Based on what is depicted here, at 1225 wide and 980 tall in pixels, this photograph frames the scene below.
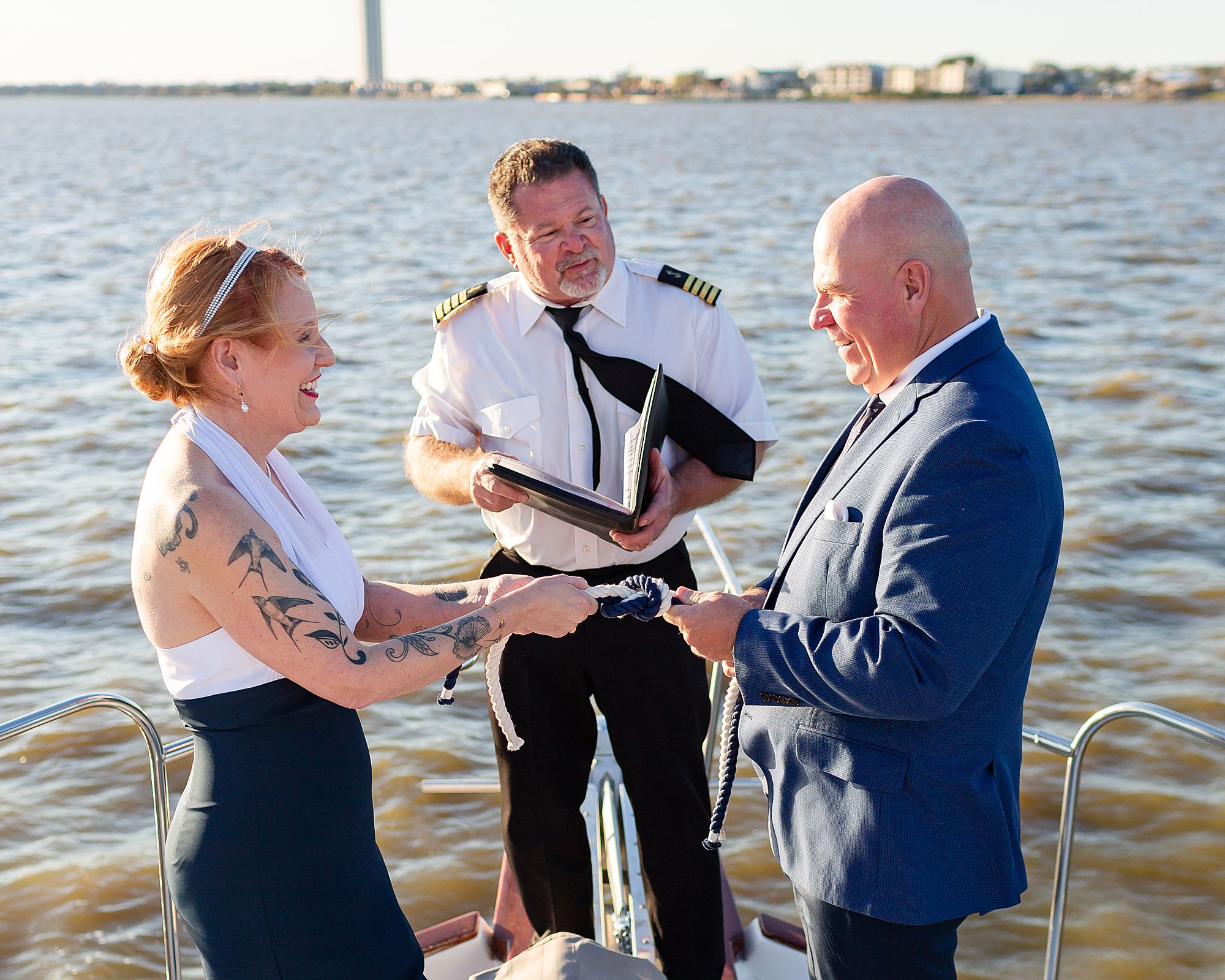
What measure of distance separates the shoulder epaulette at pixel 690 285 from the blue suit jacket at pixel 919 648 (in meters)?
0.97

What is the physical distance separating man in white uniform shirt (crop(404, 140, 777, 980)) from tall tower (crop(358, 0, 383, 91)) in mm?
145869

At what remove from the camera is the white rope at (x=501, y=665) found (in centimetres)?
213

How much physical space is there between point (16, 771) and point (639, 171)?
26.9 m

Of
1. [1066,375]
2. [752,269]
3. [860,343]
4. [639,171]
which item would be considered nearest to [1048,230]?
[752,269]

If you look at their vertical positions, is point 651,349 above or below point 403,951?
above

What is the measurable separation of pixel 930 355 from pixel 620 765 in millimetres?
1382

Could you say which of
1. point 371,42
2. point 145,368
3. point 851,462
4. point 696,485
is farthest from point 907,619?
point 371,42

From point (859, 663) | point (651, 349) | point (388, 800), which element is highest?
point (651, 349)

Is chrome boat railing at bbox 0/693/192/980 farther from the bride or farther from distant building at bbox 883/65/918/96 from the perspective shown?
distant building at bbox 883/65/918/96

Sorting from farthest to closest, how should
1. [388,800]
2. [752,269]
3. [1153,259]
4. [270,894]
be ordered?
[1153,259] < [752,269] < [388,800] < [270,894]

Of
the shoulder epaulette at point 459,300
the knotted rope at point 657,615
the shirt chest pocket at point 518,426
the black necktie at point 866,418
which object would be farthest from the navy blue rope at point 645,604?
the shoulder epaulette at point 459,300

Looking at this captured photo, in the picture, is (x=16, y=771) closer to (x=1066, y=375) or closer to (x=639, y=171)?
(x=1066, y=375)

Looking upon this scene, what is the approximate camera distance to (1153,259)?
16.5m

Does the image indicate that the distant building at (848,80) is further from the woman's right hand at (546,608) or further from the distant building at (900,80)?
the woman's right hand at (546,608)
